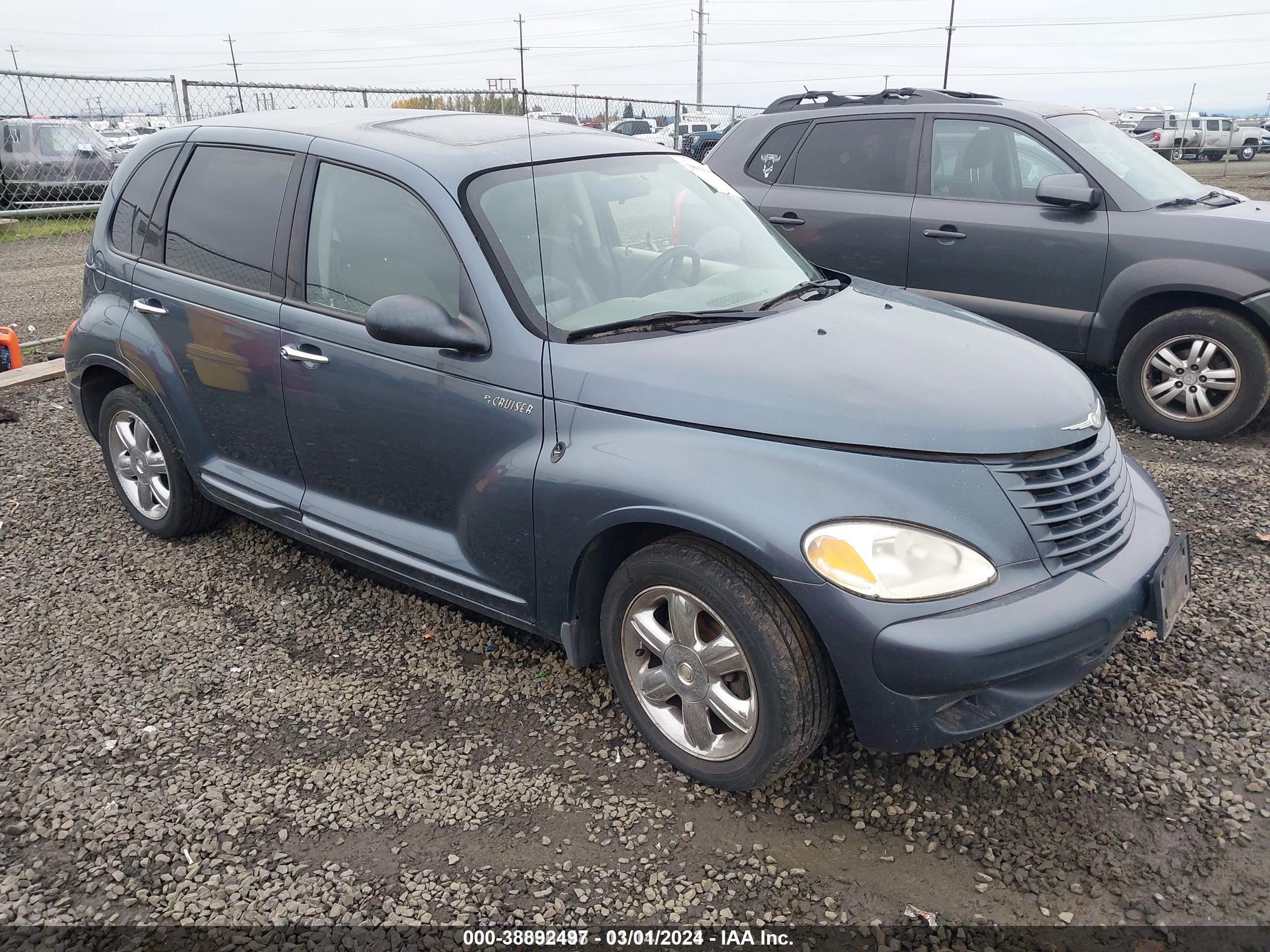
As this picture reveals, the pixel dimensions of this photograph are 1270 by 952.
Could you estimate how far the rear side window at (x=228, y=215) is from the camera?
11.9 ft

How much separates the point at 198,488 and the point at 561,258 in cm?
213

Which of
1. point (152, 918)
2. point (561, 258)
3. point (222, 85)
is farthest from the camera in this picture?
point (222, 85)

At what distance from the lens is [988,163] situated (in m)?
6.05

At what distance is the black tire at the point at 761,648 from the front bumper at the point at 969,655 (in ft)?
0.28

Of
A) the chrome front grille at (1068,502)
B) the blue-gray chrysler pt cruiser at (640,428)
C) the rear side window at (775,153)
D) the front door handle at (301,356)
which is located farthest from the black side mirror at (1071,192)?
the front door handle at (301,356)

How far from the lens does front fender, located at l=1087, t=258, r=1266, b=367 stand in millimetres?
5207

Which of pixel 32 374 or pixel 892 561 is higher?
pixel 892 561

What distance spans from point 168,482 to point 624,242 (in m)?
2.46

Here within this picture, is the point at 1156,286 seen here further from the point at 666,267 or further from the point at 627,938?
the point at 627,938

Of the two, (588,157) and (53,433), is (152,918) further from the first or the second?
(53,433)

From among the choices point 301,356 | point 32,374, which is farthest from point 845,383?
point 32,374

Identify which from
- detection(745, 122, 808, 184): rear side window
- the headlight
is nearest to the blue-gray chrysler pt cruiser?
the headlight

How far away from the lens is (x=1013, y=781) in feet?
9.22

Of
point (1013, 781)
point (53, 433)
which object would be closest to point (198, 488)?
point (53, 433)
